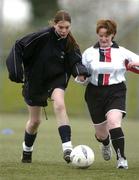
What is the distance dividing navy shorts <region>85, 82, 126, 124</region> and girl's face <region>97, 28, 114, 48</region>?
1.70 feet

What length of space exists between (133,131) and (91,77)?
322 inches

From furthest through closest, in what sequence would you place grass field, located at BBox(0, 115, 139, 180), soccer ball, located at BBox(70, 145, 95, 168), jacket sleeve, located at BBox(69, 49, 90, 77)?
jacket sleeve, located at BBox(69, 49, 90, 77) < soccer ball, located at BBox(70, 145, 95, 168) < grass field, located at BBox(0, 115, 139, 180)

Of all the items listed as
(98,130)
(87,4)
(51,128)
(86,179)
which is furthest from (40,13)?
(86,179)

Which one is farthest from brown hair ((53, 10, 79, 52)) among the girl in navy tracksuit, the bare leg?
the bare leg

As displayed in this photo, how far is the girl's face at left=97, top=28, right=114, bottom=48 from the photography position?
8.73m

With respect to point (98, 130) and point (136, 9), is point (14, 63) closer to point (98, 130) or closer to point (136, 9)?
point (98, 130)

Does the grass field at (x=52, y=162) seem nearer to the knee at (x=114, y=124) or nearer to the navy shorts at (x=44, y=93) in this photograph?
the knee at (x=114, y=124)

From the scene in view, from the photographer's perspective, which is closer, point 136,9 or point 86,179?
point 86,179

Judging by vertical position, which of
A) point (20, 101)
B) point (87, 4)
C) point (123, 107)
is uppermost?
point (87, 4)

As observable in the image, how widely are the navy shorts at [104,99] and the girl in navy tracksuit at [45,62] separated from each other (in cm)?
27

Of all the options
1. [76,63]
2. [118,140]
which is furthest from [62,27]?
[118,140]

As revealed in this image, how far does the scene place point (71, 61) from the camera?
906cm

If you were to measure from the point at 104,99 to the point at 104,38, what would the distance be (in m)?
0.75

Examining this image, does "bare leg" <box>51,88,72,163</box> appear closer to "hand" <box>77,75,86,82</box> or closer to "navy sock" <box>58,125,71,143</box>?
"navy sock" <box>58,125,71,143</box>
